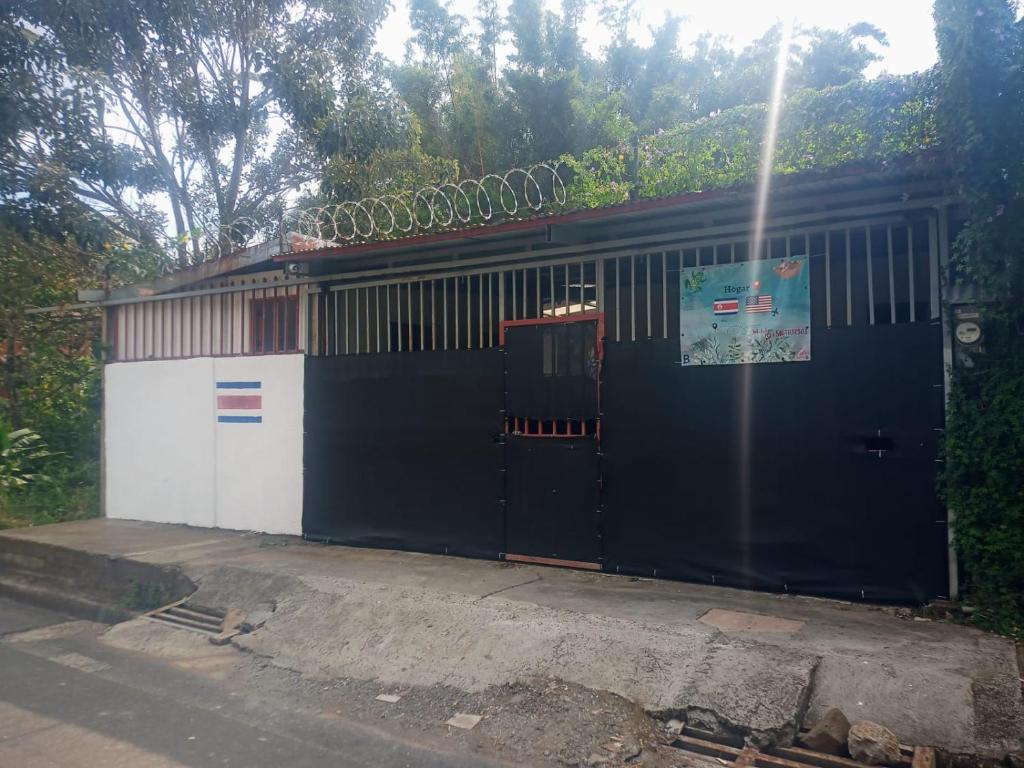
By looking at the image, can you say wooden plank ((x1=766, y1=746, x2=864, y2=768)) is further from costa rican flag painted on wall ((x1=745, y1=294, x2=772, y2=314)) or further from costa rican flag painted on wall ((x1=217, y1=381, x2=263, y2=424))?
costa rican flag painted on wall ((x1=217, y1=381, x2=263, y2=424))

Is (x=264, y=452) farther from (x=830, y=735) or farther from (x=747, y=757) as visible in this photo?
(x=830, y=735)

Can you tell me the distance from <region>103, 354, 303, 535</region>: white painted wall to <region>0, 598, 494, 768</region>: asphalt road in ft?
11.3

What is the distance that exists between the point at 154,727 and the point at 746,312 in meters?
4.99

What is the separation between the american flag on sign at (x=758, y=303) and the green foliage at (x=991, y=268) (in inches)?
53.8

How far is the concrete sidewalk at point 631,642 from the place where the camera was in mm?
4266

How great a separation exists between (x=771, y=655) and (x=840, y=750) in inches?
30.3

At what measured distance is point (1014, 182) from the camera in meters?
5.09

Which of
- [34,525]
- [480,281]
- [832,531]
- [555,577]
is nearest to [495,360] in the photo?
[480,281]

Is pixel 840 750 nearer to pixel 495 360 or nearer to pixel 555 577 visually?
pixel 555 577

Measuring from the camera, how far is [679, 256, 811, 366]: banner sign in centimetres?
621

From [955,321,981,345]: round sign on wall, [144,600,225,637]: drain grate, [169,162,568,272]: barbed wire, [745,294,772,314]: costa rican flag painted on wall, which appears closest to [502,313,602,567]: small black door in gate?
[169,162,568,272]: barbed wire

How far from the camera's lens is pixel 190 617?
7.02 meters

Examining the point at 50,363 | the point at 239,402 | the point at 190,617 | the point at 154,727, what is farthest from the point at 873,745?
the point at 50,363

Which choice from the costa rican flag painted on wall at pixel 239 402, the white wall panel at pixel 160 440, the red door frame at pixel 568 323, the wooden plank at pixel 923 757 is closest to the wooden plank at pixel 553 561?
the red door frame at pixel 568 323
